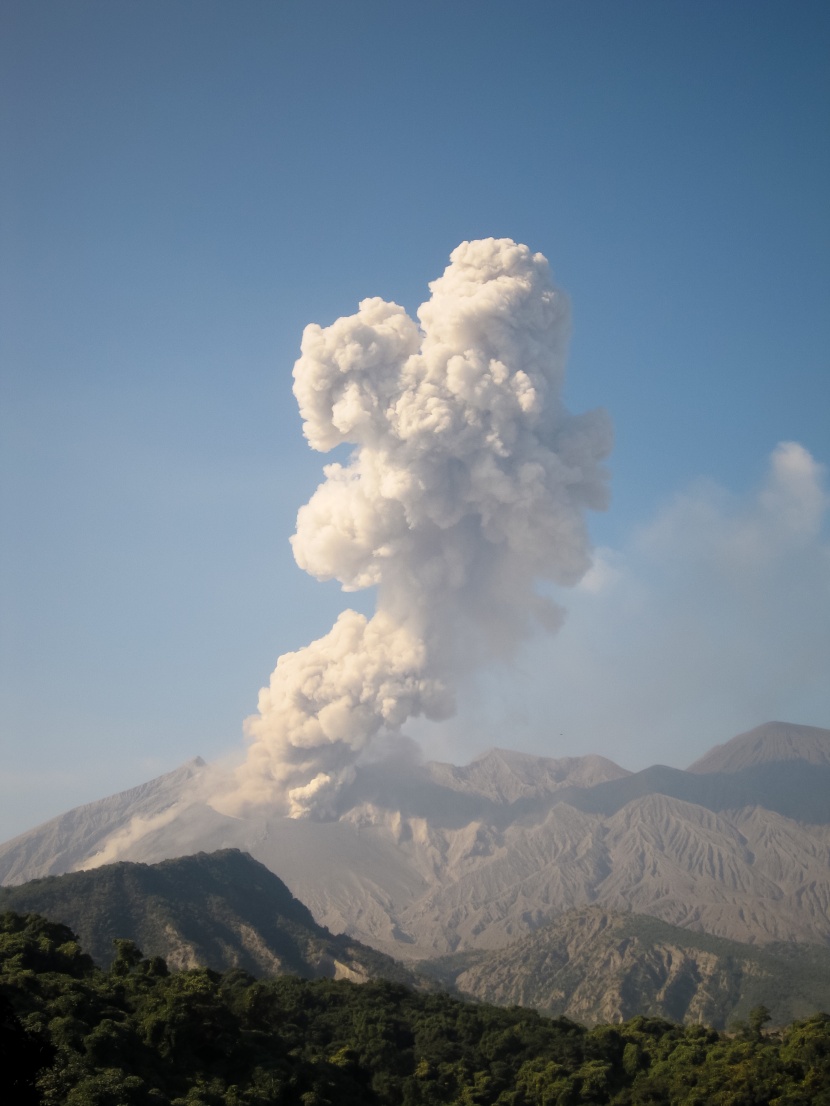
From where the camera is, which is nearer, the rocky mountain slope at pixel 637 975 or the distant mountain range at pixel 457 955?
the distant mountain range at pixel 457 955

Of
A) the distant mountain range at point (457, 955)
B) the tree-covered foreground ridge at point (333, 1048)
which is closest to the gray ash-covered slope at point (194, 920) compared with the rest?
the distant mountain range at point (457, 955)

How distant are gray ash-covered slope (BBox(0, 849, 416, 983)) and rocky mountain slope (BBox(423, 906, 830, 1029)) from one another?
105 ft

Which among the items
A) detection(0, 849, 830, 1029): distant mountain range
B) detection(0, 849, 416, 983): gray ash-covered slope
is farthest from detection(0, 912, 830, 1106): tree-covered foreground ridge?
detection(0, 849, 830, 1029): distant mountain range

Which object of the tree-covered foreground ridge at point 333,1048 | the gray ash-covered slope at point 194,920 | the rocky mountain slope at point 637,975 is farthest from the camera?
the rocky mountain slope at point 637,975

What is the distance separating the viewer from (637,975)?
114125 mm

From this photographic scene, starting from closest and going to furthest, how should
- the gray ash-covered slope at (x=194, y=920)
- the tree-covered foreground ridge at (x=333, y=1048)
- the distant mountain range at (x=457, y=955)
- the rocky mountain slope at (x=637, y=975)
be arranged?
the tree-covered foreground ridge at (x=333, y=1048) < the gray ash-covered slope at (x=194, y=920) < the distant mountain range at (x=457, y=955) < the rocky mountain slope at (x=637, y=975)

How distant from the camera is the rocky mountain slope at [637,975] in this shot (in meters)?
106

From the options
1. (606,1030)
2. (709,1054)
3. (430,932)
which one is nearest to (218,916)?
(606,1030)

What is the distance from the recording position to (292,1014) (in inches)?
1720

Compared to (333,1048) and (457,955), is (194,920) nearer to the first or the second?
(333,1048)

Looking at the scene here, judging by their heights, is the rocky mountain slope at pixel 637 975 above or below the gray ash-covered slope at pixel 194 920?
below

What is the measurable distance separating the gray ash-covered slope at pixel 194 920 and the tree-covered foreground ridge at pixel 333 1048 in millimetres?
30380

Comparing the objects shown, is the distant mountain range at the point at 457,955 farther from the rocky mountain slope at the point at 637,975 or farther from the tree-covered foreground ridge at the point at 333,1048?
the tree-covered foreground ridge at the point at 333,1048

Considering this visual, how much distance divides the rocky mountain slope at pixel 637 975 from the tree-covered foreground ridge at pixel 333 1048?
2695 inches
